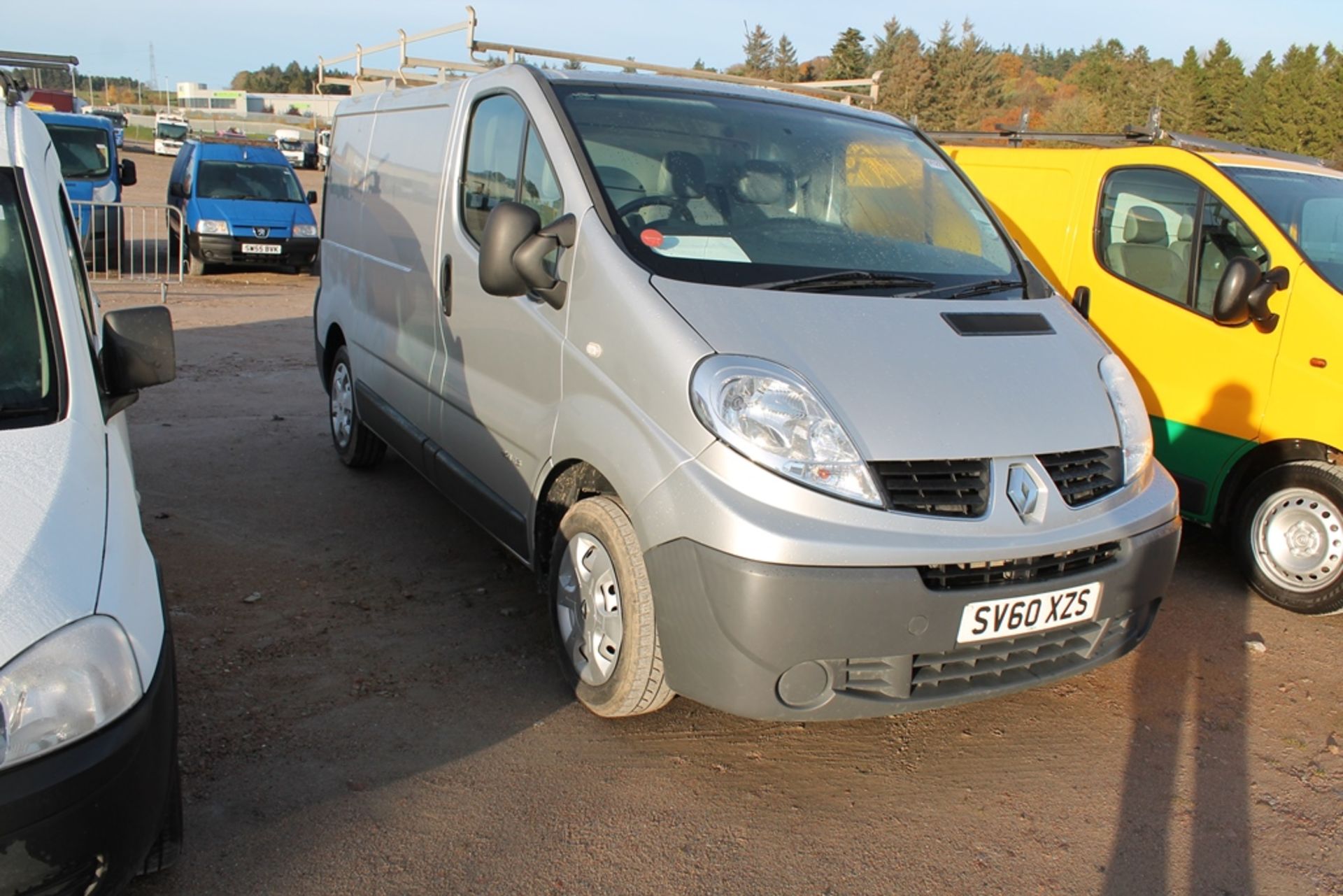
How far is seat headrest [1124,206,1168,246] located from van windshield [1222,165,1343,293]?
0.38m

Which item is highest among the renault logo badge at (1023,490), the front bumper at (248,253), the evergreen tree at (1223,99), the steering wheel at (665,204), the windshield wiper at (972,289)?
the evergreen tree at (1223,99)

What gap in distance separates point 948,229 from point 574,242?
151cm

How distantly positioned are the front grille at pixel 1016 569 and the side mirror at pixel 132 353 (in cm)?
218

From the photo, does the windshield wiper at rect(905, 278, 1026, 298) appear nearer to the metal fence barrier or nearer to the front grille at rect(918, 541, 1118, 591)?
the front grille at rect(918, 541, 1118, 591)

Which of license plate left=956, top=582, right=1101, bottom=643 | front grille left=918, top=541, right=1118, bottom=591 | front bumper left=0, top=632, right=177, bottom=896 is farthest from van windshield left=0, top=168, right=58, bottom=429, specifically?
license plate left=956, top=582, right=1101, bottom=643

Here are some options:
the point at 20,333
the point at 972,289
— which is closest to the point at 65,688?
the point at 20,333

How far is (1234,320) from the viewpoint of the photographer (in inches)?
196

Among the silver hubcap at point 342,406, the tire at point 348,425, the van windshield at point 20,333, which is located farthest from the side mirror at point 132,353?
the silver hubcap at point 342,406

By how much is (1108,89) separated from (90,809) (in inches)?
2278

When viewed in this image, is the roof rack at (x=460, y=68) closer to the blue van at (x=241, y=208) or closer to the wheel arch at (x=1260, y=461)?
the wheel arch at (x=1260, y=461)

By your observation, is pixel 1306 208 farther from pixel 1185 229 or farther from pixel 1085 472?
pixel 1085 472

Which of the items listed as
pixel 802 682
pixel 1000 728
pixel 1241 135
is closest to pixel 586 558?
pixel 802 682

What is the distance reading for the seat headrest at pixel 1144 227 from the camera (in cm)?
548

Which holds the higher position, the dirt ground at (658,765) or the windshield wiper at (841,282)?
the windshield wiper at (841,282)
